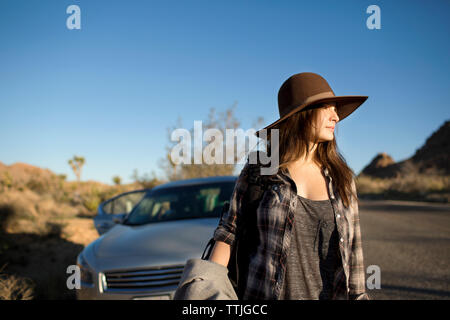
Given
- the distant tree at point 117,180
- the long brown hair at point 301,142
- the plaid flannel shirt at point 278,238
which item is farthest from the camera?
the distant tree at point 117,180

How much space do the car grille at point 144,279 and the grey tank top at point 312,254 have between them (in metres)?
1.67

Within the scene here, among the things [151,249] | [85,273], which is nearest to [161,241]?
[151,249]

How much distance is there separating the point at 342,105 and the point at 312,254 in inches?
38.6

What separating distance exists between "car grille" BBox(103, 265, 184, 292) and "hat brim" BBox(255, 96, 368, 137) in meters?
1.74

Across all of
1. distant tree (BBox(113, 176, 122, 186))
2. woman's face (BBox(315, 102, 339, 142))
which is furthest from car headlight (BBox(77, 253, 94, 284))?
distant tree (BBox(113, 176, 122, 186))

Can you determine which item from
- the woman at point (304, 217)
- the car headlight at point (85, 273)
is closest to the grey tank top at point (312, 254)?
the woman at point (304, 217)

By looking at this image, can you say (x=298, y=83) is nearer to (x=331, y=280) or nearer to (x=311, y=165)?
(x=311, y=165)

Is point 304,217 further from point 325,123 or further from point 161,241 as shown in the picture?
point 161,241

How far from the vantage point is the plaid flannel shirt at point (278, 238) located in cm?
154

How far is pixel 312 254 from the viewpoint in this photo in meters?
1.65

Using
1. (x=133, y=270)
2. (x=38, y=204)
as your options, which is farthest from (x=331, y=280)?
(x=38, y=204)

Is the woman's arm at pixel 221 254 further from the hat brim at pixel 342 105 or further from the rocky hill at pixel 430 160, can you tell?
the rocky hill at pixel 430 160

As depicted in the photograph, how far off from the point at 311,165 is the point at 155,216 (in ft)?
9.99

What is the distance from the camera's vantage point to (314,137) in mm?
1845
